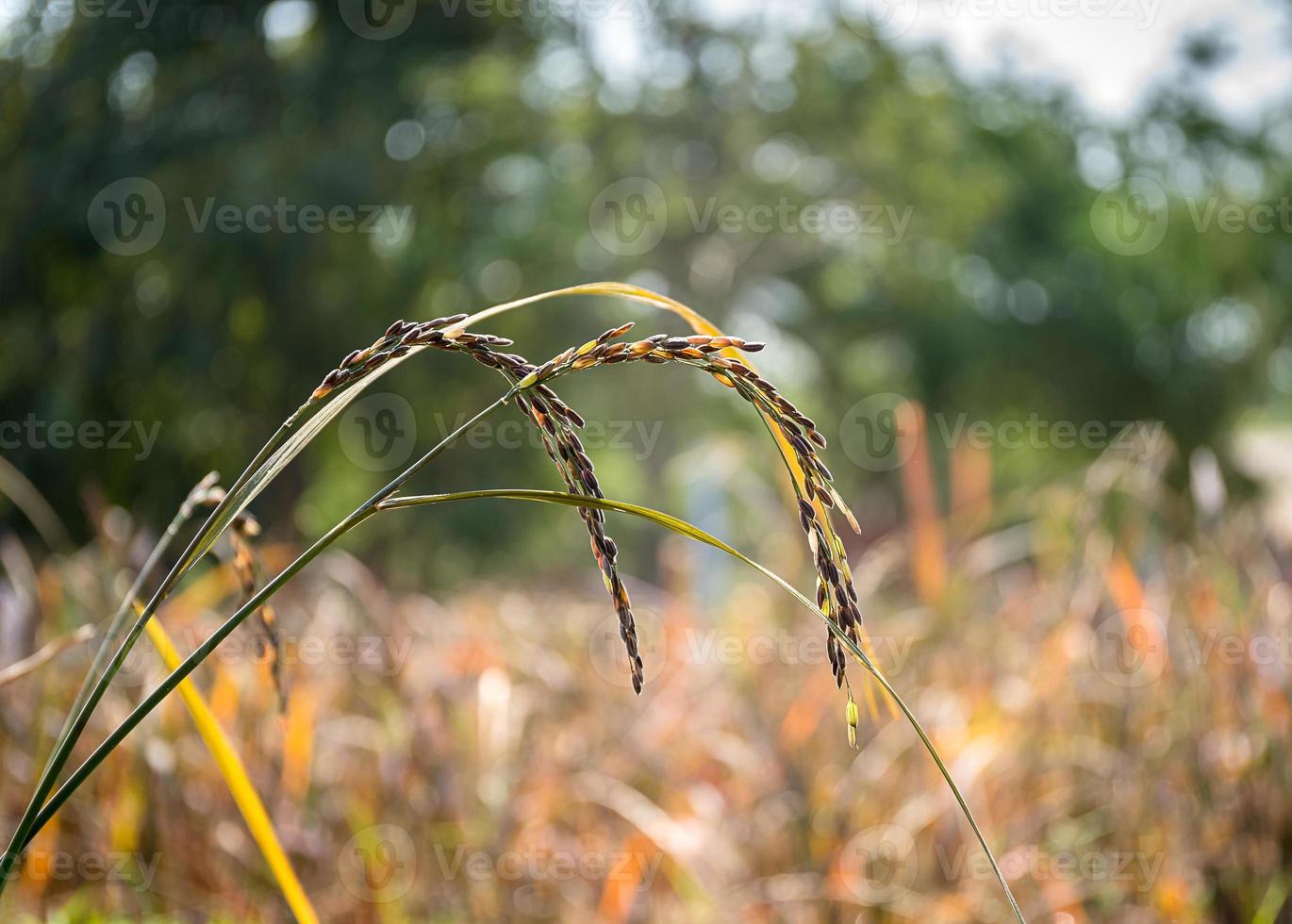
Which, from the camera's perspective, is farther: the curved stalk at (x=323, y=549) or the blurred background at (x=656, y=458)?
the blurred background at (x=656, y=458)

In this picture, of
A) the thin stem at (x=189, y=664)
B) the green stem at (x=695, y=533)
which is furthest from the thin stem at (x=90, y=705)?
the green stem at (x=695, y=533)

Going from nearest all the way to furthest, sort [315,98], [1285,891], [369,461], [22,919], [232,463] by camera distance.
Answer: [22,919], [1285,891], [232,463], [315,98], [369,461]

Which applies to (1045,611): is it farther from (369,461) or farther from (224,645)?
(369,461)

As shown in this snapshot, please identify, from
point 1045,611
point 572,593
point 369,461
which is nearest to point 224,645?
point 1045,611

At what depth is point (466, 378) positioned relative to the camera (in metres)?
13.1

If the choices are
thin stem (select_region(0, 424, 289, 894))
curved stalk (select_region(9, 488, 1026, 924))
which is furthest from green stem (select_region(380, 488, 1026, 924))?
thin stem (select_region(0, 424, 289, 894))

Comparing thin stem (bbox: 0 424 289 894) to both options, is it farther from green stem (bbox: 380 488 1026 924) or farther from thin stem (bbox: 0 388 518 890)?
green stem (bbox: 380 488 1026 924)

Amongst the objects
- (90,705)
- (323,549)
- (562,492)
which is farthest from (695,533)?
(90,705)

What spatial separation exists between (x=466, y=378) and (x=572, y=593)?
7014 mm

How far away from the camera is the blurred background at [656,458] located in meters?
2.39

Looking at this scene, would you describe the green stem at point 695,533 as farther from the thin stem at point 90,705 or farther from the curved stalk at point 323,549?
the thin stem at point 90,705

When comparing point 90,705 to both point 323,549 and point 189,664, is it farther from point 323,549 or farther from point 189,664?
point 323,549

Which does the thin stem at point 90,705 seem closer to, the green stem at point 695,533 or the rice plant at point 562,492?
the rice plant at point 562,492

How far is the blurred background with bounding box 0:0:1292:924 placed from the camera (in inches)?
94.2
